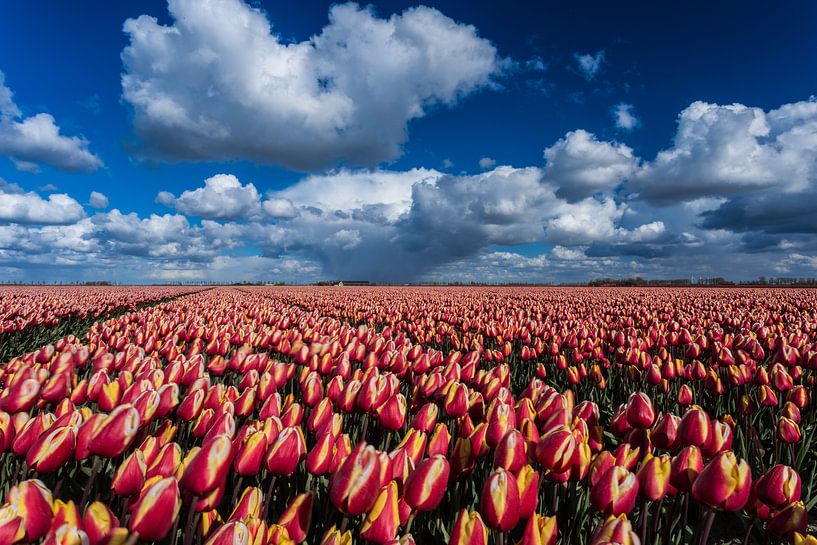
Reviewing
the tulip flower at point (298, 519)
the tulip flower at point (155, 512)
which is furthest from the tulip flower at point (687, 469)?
the tulip flower at point (155, 512)

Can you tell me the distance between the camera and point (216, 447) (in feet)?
5.97

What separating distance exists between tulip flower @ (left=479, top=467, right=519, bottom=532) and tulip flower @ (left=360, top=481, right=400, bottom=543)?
326 mm

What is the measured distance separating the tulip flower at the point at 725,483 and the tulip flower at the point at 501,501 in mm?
793

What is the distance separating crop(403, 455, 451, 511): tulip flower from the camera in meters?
1.81

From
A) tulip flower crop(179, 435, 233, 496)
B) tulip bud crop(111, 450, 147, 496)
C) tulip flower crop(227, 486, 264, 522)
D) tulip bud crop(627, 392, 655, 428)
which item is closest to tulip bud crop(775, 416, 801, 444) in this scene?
tulip bud crop(627, 392, 655, 428)

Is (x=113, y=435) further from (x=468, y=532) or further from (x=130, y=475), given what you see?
(x=468, y=532)

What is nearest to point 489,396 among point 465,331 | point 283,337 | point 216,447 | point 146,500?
point 216,447

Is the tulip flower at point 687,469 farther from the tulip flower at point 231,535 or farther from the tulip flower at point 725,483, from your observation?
the tulip flower at point 231,535

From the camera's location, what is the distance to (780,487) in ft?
5.98

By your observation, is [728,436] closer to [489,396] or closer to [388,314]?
[489,396]

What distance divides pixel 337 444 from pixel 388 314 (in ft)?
32.4

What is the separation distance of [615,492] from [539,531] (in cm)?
40

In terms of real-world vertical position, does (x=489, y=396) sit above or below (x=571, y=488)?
above

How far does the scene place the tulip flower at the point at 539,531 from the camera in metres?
1.62
